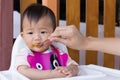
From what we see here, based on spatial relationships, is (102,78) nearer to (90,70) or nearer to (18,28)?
(90,70)

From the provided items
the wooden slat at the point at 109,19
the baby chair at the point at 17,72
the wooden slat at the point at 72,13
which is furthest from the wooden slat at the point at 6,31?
the wooden slat at the point at 109,19

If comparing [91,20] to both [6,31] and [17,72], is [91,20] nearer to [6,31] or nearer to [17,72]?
[6,31]

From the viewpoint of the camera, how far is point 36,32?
1239 mm

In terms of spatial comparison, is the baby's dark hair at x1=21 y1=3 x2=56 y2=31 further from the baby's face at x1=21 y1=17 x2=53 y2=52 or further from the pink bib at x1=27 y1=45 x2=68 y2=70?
the pink bib at x1=27 y1=45 x2=68 y2=70

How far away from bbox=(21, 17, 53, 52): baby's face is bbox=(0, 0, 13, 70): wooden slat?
0.31 meters

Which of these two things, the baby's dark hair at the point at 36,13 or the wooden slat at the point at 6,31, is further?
the wooden slat at the point at 6,31

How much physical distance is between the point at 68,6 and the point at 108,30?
0.35 meters

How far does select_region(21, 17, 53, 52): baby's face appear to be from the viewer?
123 centimetres

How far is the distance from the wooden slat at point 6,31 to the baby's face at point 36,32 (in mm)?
308

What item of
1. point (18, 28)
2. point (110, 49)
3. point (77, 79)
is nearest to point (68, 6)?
point (18, 28)

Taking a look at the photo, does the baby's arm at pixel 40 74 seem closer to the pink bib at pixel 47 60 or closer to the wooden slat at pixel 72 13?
the pink bib at pixel 47 60

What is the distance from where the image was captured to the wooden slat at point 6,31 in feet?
5.13

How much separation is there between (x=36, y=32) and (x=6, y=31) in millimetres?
386

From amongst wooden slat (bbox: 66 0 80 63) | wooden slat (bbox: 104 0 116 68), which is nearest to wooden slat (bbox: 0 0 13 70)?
wooden slat (bbox: 66 0 80 63)
